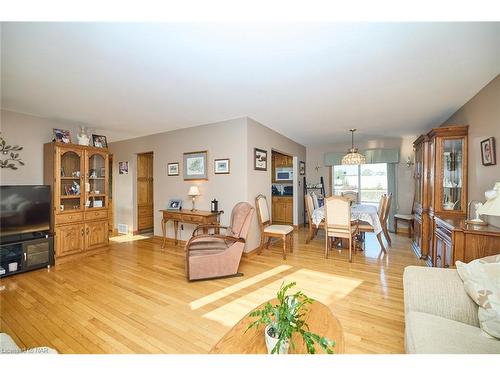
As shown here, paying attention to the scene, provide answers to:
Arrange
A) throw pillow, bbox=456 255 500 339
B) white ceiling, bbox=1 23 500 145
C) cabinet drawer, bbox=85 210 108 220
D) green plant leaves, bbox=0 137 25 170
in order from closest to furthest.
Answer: throw pillow, bbox=456 255 500 339 < white ceiling, bbox=1 23 500 145 < green plant leaves, bbox=0 137 25 170 < cabinet drawer, bbox=85 210 108 220

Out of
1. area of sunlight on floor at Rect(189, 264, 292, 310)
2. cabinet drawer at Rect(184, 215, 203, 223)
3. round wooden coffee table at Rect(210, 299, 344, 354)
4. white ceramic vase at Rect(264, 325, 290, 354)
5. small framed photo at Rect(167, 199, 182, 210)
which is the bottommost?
area of sunlight on floor at Rect(189, 264, 292, 310)

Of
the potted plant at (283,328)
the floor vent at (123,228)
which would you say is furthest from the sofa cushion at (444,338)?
the floor vent at (123,228)

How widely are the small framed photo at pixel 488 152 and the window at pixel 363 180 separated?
11.1 ft

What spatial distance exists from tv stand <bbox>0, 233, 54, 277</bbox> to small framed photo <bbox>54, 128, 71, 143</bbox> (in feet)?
4.88

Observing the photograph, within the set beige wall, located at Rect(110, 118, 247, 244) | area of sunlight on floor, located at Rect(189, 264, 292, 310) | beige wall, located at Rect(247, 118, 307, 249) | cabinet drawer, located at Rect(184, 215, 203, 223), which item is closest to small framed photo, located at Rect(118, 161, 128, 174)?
beige wall, located at Rect(110, 118, 247, 244)

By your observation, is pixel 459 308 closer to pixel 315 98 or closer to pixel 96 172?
pixel 315 98

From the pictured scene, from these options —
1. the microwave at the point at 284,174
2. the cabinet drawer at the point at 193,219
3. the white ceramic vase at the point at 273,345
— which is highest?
the microwave at the point at 284,174

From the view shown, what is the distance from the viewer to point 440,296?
1381 millimetres

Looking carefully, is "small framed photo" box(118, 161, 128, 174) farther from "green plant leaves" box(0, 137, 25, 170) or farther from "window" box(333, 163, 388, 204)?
"window" box(333, 163, 388, 204)

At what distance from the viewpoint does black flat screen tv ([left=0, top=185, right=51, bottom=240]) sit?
114 inches

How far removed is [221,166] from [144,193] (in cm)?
280

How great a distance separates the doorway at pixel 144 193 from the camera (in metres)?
5.49

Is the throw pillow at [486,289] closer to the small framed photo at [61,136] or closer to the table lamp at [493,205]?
the table lamp at [493,205]
